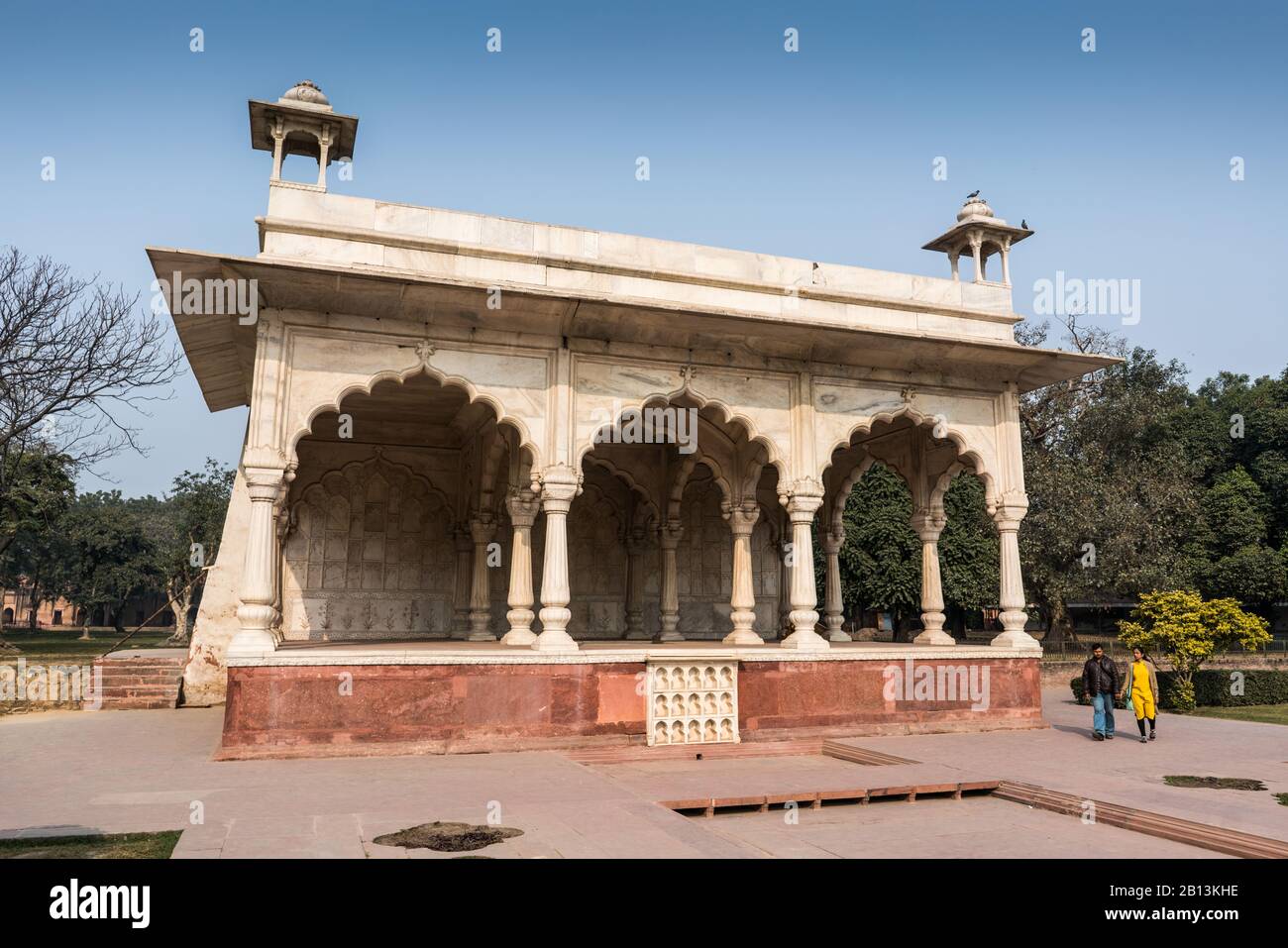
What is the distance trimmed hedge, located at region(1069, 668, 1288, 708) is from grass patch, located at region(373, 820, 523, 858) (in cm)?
1644

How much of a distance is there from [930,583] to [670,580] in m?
4.94

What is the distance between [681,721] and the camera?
42.4 ft

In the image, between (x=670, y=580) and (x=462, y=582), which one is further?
(x=670, y=580)

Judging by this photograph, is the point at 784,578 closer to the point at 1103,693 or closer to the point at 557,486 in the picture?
the point at 1103,693

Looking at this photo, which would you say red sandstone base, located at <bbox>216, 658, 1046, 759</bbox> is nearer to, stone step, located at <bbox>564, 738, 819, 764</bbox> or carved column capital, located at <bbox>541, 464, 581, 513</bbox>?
stone step, located at <bbox>564, 738, 819, 764</bbox>

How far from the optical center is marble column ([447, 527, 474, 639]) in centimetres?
1805

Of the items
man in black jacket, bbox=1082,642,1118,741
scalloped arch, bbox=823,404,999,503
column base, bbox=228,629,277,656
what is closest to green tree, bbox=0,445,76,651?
column base, bbox=228,629,277,656

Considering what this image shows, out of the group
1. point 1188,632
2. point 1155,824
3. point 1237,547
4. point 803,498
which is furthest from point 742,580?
point 1237,547

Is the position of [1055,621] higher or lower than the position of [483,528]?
lower

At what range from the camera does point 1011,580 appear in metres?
15.3

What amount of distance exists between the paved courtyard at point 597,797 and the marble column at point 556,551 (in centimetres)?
187

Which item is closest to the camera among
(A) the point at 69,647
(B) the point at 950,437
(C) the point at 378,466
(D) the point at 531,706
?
(D) the point at 531,706
